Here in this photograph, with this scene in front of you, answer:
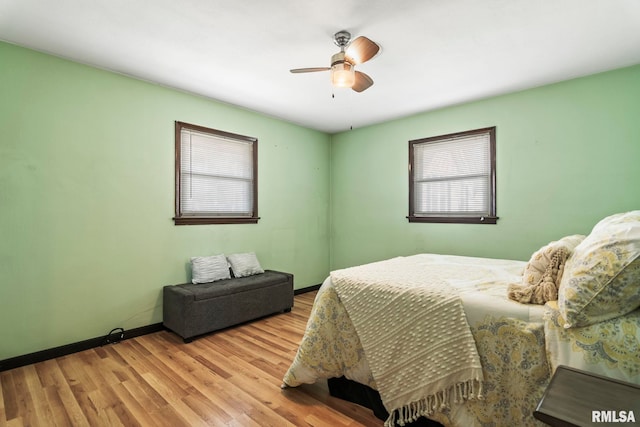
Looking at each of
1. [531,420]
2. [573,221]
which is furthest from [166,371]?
[573,221]

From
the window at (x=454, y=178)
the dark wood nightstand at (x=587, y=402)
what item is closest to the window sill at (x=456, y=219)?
the window at (x=454, y=178)

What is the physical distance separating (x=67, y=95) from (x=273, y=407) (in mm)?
3150

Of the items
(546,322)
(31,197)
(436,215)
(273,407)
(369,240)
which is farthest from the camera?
(369,240)

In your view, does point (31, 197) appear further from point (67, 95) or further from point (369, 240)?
point (369, 240)

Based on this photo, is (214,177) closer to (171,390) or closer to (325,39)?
(325,39)

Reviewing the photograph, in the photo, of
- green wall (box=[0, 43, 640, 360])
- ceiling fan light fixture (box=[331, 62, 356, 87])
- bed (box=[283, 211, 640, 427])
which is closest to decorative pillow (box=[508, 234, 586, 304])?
bed (box=[283, 211, 640, 427])

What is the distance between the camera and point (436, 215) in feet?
13.6

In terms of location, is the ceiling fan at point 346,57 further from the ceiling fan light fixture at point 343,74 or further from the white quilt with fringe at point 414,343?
the white quilt with fringe at point 414,343

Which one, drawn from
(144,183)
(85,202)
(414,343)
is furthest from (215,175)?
(414,343)

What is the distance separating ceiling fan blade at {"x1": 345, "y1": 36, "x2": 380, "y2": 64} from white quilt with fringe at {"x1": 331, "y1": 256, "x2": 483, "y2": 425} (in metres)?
1.67

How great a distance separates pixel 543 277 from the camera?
5.35 ft

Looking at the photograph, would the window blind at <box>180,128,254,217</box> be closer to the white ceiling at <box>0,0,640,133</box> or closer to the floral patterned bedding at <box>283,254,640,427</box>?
the white ceiling at <box>0,0,640,133</box>

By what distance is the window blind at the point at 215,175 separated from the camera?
355cm

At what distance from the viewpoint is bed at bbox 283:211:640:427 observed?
1229 millimetres
